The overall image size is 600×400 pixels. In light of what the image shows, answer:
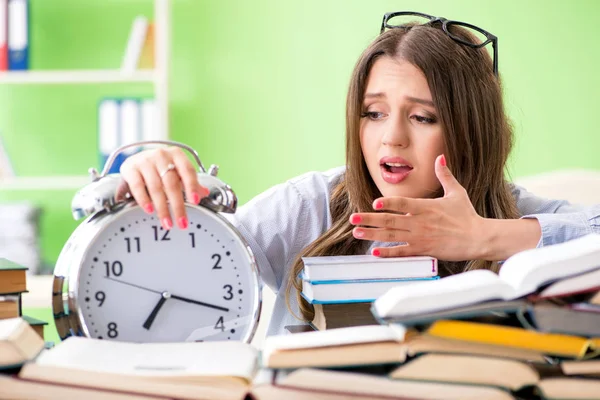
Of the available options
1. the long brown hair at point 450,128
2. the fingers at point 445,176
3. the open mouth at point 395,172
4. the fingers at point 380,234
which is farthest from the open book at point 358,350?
the open mouth at point 395,172

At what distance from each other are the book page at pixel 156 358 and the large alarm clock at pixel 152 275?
0.08 metres

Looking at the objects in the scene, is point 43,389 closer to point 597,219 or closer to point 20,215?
point 597,219

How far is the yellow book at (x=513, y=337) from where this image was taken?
0.81 metres

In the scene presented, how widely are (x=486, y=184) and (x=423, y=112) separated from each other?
251 millimetres

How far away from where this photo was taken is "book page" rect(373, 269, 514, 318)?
32.0 inches

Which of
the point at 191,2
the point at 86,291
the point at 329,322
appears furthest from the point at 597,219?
the point at 191,2

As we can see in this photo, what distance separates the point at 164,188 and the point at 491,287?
0.49 metres

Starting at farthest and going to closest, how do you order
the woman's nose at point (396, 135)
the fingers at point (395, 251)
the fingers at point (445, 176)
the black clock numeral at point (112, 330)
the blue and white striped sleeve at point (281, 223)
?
1. the blue and white striped sleeve at point (281, 223)
2. the woman's nose at point (396, 135)
3. the fingers at point (445, 176)
4. the fingers at point (395, 251)
5. the black clock numeral at point (112, 330)

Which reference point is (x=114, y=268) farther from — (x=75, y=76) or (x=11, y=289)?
(x=75, y=76)

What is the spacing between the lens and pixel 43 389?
0.77m

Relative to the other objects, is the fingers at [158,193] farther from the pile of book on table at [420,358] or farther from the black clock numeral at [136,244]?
the pile of book on table at [420,358]

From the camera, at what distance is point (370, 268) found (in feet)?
3.77

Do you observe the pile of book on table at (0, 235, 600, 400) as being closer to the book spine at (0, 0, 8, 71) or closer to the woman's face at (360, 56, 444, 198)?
the woman's face at (360, 56, 444, 198)

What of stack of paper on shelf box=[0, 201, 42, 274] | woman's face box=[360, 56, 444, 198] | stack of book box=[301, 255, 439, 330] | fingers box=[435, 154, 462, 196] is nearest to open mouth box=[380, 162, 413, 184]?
woman's face box=[360, 56, 444, 198]
